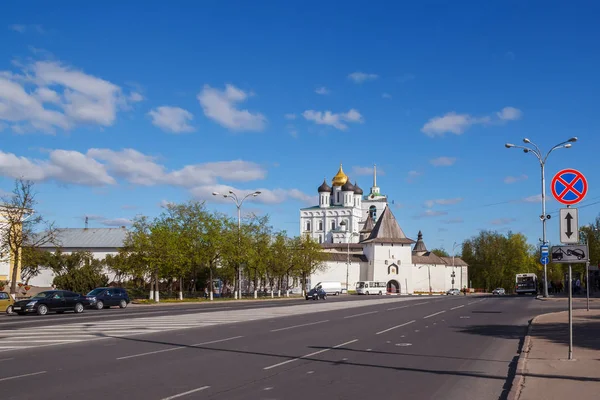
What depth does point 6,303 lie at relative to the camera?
41.5 metres

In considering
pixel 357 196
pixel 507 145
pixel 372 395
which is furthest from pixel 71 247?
pixel 372 395

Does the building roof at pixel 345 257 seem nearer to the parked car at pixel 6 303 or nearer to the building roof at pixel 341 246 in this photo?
the building roof at pixel 341 246

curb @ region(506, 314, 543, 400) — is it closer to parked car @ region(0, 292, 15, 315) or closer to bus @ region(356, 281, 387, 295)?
parked car @ region(0, 292, 15, 315)

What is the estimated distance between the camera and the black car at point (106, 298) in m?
45.9

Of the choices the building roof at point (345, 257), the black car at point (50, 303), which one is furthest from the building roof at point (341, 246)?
the black car at point (50, 303)

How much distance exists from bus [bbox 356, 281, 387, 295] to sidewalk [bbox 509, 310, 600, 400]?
84.8m

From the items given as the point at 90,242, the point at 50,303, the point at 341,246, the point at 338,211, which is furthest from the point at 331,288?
the point at 338,211

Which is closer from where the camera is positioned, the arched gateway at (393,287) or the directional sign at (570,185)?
the directional sign at (570,185)

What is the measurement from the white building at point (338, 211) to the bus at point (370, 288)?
69.3 m

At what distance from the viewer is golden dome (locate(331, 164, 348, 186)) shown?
612ft

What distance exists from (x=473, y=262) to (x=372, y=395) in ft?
484

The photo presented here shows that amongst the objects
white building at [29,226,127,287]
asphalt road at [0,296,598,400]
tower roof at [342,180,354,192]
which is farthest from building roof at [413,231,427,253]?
asphalt road at [0,296,598,400]

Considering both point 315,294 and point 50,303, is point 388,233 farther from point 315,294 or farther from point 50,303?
point 50,303

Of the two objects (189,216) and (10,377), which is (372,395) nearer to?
(10,377)
